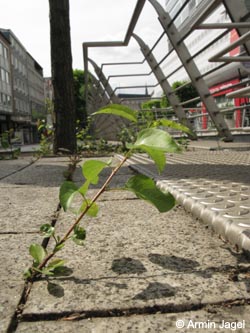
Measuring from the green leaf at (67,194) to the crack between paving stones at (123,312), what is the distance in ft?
0.93

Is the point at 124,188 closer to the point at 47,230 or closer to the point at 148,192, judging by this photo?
the point at 148,192

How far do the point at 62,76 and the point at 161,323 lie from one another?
6.40 meters

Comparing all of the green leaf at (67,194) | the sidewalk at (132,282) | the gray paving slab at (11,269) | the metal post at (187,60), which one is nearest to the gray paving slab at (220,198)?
the sidewalk at (132,282)

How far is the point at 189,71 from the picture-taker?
630cm

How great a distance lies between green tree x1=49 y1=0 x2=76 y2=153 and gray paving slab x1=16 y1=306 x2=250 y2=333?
6002 mm

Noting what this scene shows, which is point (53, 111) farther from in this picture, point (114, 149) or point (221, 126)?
point (221, 126)

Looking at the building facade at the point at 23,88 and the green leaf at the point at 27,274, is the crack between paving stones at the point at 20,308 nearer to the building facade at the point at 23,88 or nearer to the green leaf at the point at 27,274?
the green leaf at the point at 27,274

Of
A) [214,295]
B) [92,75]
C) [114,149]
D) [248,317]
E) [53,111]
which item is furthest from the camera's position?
[92,75]

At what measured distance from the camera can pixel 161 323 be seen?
0.82 m

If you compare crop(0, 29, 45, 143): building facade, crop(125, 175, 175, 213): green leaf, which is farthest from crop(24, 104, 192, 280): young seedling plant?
crop(0, 29, 45, 143): building facade

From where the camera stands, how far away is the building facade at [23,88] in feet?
199

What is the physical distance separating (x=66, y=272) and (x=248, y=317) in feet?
1.65

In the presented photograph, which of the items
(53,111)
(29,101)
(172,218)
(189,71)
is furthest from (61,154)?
(29,101)

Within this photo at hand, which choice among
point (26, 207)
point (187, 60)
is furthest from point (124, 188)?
point (187, 60)
